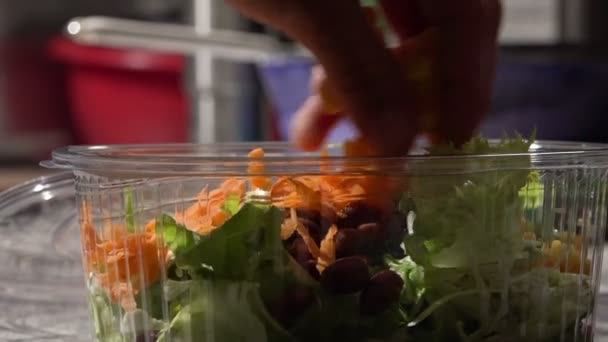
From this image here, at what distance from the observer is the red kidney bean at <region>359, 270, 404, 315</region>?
44 cm

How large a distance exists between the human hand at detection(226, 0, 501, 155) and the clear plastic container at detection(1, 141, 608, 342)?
3 centimetres

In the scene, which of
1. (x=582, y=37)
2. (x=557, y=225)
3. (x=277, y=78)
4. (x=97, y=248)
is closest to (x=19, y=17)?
(x=277, y=78)

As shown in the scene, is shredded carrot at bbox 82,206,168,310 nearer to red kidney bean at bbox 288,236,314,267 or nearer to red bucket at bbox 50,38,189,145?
red kidney bean at bbox 288,236,314,267

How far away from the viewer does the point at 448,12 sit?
1.67 feet

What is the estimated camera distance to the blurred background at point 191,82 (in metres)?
1.10

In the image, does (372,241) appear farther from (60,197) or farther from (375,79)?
Answer: (60,197)

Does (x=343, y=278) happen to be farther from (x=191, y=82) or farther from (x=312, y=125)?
(x=191, y=82)

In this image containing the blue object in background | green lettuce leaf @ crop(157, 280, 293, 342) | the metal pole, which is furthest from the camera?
the metal pole

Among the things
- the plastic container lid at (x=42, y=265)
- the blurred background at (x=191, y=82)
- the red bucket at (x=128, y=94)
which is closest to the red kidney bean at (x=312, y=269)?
the plastic container lid at (x=42, y=265)

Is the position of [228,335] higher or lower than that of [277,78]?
lower

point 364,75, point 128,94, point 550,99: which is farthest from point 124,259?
point 128,94

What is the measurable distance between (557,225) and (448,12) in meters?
0.14

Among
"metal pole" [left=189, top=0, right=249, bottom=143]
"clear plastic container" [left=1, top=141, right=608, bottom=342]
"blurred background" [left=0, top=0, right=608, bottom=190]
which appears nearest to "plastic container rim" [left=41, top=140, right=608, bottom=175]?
"clear plastic container" [left=1, top=141, right=608, bottom=342]

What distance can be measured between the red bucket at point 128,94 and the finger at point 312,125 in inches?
35.5
